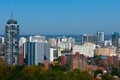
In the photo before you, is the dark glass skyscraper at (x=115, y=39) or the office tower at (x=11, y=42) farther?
the dark glass skyscraper at (x=115, y=39)

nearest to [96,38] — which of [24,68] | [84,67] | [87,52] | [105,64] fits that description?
[87,52]

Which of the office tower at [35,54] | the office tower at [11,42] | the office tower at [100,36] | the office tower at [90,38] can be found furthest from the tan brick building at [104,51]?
the office tower at [100,36]

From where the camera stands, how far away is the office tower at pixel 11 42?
2553cm

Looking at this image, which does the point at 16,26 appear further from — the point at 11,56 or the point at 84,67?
the point at 84,67

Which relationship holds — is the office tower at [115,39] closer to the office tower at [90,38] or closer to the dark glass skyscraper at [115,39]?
the dark glass skyscraper at [115,39]


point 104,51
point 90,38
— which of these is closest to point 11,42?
point 104,51

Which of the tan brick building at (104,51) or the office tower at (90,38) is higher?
the office tower at (90,38)

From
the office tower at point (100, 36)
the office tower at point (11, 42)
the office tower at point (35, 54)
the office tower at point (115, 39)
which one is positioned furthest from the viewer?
the office tower at point (100, 36)

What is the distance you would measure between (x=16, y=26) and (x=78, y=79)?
552 inches

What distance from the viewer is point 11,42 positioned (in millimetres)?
26672

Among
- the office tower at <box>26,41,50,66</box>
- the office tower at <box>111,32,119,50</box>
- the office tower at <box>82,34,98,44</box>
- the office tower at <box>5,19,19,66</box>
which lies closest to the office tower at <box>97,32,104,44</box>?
the office tower at <box>82,34,98,44</box>

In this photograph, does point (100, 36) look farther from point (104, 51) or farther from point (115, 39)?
point (104, 51)

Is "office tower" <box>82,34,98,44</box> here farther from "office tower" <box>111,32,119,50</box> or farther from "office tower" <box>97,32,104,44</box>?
"office tower" <box>111,32,119,50</box>

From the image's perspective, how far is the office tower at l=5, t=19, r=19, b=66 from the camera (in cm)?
2553
